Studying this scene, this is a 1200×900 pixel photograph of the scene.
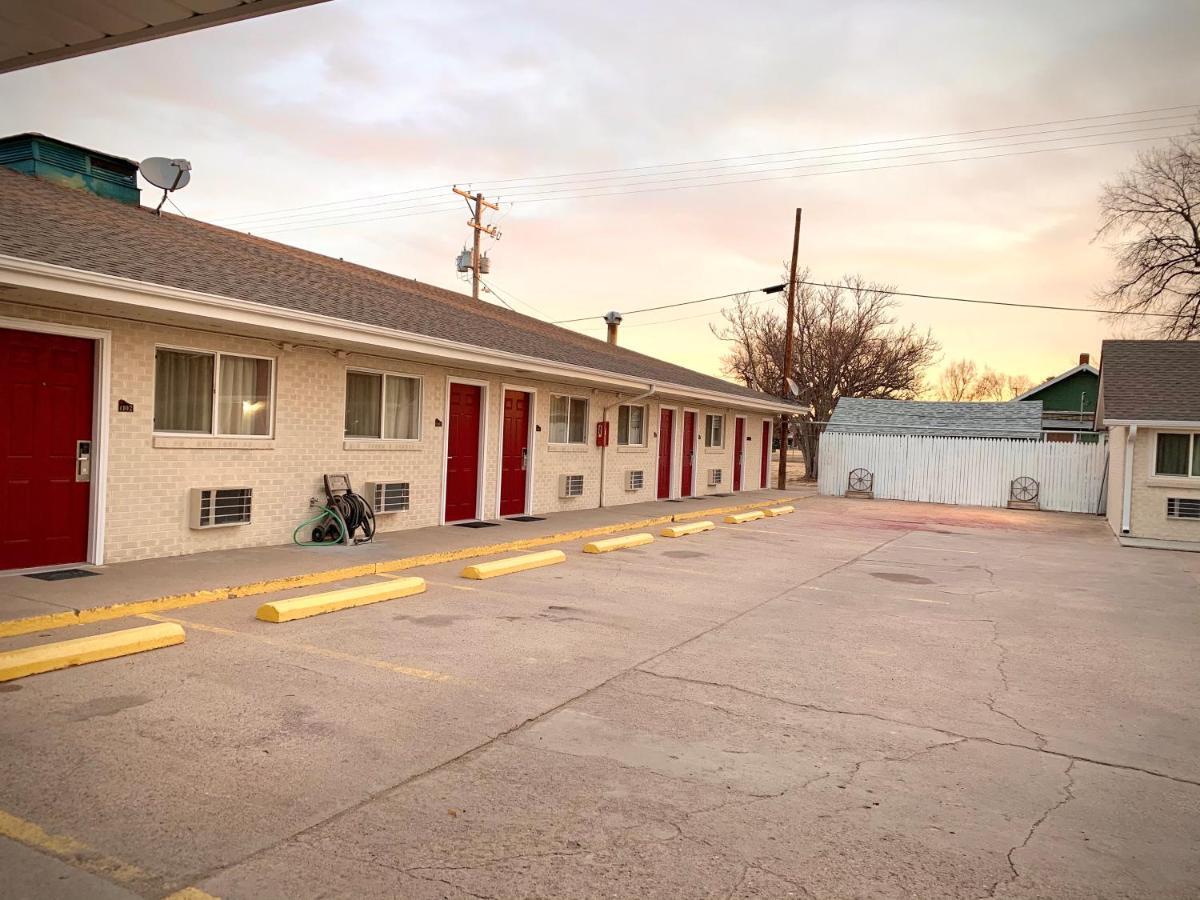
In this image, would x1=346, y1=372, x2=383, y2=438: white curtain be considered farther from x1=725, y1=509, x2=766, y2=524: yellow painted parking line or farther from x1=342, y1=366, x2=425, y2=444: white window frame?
x1=725, y1=509, x2=766, y2=524: yellow painted parking line

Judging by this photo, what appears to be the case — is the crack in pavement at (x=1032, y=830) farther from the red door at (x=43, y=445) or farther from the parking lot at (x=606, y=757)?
the red door at (x=43, y=445)

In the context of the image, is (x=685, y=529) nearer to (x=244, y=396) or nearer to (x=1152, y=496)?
(x=244, y=396)

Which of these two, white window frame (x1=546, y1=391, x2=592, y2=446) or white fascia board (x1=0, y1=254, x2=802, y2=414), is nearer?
white fascia board (x1=0, y1=254, x2=802, y2=414)

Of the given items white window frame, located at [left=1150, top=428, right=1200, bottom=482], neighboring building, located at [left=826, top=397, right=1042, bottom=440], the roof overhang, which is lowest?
white window frame, located at [left=1150, top=428, right=1200, bottom=482]

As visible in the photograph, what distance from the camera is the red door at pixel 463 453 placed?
14.8 meters

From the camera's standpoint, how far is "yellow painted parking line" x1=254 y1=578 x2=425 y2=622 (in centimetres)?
760

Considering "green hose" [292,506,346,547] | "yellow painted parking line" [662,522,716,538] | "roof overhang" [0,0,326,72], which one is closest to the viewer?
"roof overhang" [0,0,326,72]

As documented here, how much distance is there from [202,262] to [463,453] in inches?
226

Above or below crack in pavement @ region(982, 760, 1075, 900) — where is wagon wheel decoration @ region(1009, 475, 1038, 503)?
above

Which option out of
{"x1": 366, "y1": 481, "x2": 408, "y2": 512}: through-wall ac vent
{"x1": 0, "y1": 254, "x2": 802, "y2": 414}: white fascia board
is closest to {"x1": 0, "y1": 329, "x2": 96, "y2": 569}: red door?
{"x1": 0, "y1": 254, "x2": 802, "y2": 414}: white fascia board

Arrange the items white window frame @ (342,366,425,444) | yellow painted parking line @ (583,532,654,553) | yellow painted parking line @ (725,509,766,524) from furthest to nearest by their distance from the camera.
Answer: yellow painted parking line @ (725,509,766,524)
yellow painted parking line @ (583,532,654,553)
white window frame @ (342,366,425,444)

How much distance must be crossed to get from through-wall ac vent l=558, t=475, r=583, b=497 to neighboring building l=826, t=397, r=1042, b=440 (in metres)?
A: 17.8

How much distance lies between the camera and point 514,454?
16.5m

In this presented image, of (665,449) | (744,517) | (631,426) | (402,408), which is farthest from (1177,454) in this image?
(402,408)
